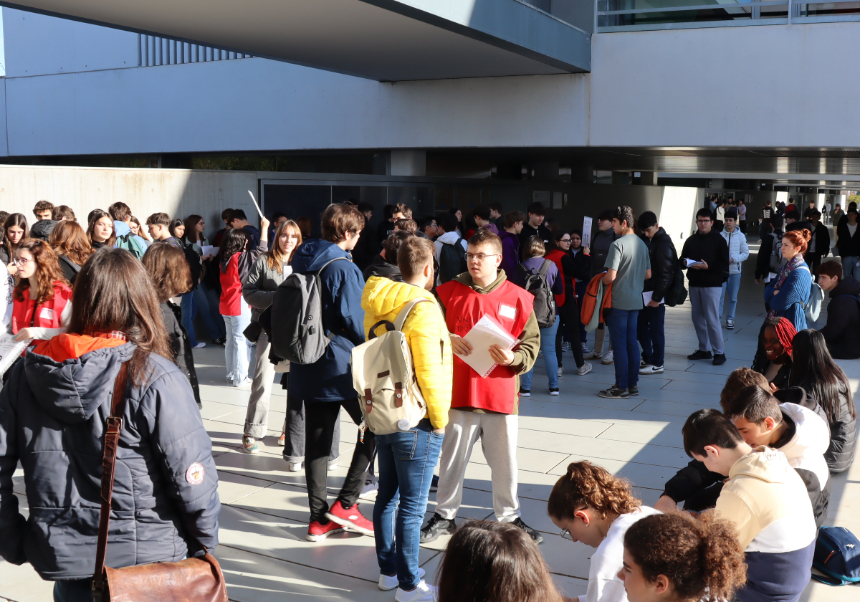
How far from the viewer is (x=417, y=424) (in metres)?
3.46

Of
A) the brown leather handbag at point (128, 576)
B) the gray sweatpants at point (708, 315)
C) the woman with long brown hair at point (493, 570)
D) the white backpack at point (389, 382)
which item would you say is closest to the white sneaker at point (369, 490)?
the white backpack at point (389, 382)

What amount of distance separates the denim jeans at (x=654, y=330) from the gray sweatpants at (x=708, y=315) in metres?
0.71

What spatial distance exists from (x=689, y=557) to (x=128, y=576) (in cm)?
160

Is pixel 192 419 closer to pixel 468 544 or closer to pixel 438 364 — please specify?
pixel 468 544

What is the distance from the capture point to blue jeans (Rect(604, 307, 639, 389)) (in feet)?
24.9

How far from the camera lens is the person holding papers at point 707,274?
9062 mm

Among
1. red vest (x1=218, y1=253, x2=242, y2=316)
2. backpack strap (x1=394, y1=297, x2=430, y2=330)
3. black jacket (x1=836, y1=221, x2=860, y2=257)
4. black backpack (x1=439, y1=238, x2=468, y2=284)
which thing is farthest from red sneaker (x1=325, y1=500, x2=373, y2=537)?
black jacket (x1=836, y1=221, x2=860, y2=257)

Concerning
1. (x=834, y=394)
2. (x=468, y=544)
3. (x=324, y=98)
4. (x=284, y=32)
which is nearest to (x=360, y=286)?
(x=468, y=544)

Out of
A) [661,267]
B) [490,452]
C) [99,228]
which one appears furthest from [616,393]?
[99,228]

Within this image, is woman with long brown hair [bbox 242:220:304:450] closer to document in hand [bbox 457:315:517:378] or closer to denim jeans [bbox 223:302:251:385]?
denim jeans [bbox 223:302:251:385]

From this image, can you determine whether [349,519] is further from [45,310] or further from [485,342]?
[45,310]

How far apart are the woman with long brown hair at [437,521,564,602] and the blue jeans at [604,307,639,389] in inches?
233

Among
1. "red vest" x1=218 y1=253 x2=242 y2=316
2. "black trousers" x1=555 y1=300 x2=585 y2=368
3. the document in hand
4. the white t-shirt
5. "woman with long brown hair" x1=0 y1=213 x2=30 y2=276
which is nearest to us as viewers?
the white t-shirt

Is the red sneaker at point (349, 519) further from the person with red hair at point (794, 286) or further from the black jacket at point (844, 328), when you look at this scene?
the black jacket at point (844, 328)
